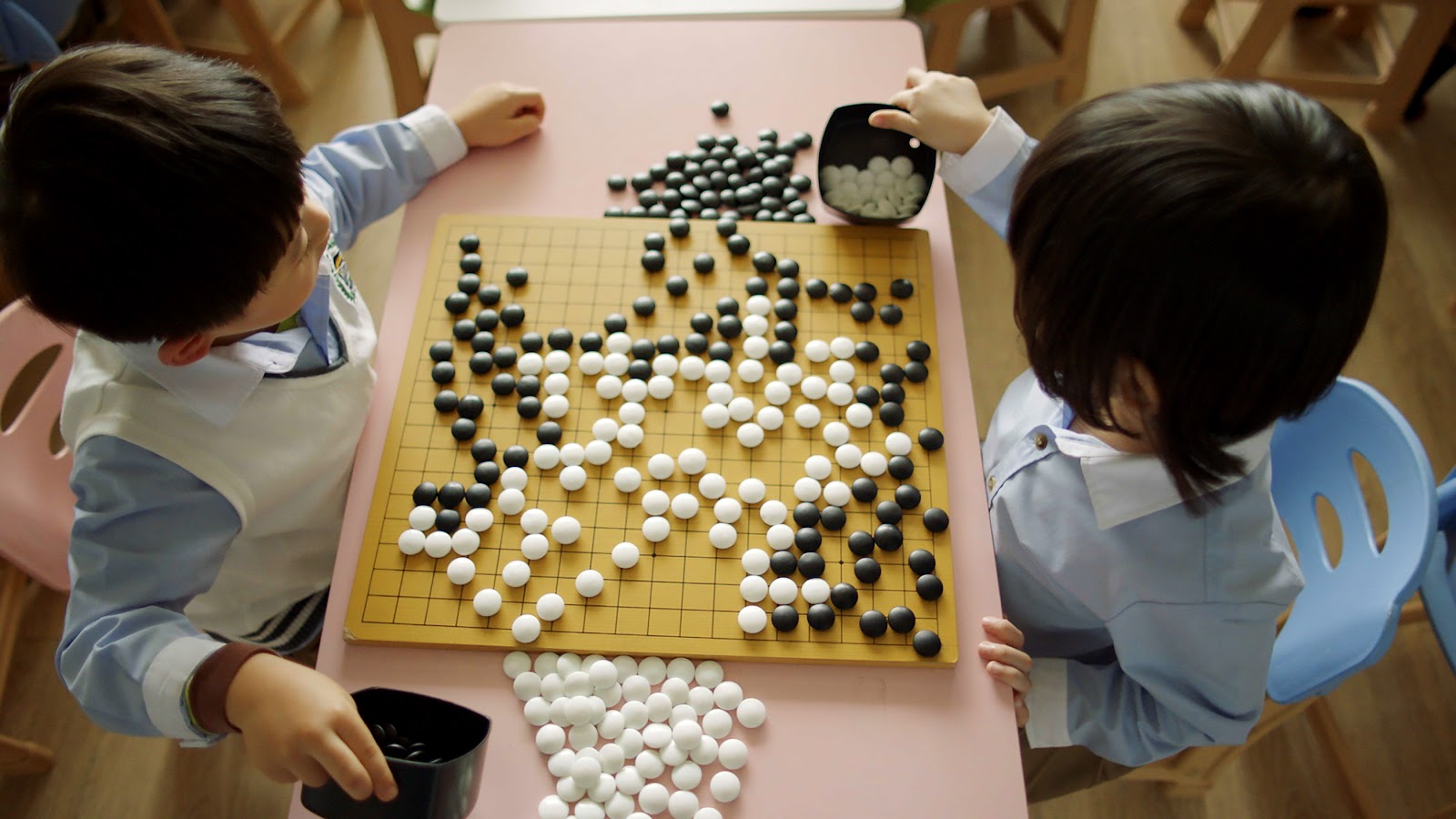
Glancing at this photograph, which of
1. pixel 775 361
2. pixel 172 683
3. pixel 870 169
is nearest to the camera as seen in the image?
pixel 172 683

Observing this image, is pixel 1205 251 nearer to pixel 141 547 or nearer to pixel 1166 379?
pixel 1166 379

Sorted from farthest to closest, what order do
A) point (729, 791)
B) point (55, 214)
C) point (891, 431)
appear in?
point (891, 431) → point (729, 791) → point (55, 214)

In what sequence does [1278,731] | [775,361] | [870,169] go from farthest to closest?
[1278,731] < [870,169] < [775,361]

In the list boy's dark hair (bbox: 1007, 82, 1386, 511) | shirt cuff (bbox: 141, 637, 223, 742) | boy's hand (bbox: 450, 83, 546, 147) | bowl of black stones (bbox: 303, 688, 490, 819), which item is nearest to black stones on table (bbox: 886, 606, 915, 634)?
boy's dark hair (bbox: 1007, 82, 1386, 511)

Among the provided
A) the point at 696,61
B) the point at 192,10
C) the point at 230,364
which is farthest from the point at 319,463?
the point at 192,10

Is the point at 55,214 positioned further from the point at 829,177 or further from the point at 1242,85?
the point at 1242,85

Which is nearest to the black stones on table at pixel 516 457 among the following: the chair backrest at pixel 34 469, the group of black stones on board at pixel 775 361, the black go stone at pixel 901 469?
the group of black stones on board at pixel 775 361

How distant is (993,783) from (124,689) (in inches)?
29.1

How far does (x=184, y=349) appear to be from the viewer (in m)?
0.84

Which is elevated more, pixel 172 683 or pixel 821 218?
pixel 821 218

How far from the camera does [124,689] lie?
2.79ft

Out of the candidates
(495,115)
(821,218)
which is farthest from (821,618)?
(495,115)

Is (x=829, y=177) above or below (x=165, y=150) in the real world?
below

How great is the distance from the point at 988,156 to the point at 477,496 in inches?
26.7
